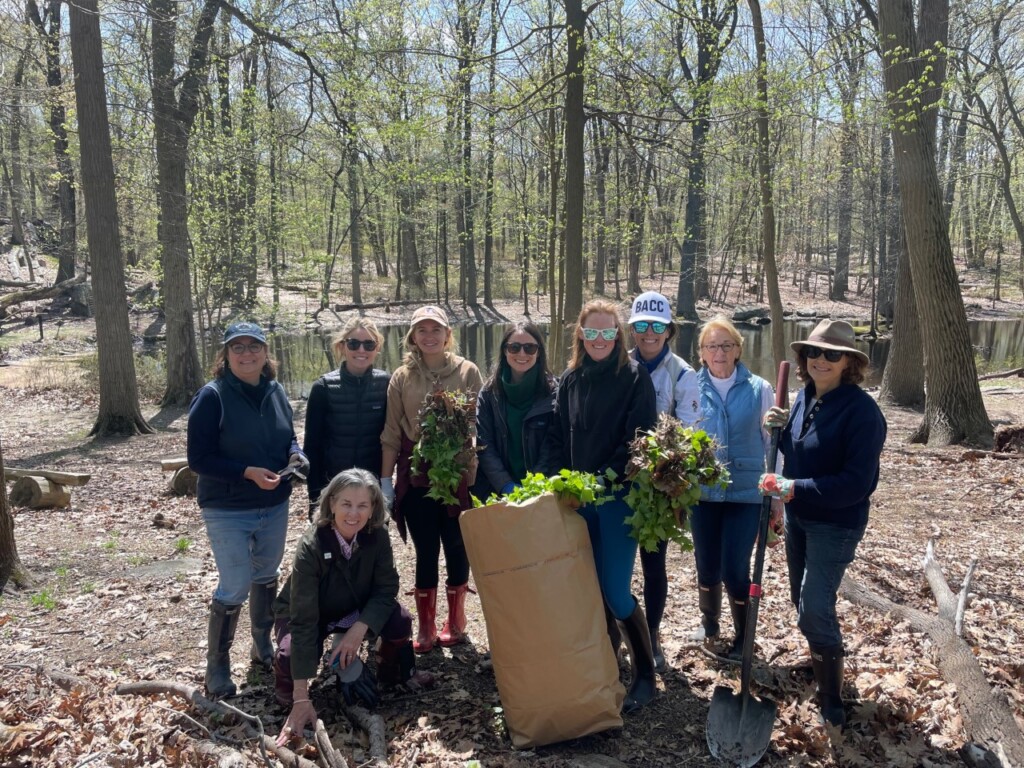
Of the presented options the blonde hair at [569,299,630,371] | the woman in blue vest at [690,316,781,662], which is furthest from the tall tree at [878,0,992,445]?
the blonde hair at [569,299,630,371]

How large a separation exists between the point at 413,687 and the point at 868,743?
2.33 metres

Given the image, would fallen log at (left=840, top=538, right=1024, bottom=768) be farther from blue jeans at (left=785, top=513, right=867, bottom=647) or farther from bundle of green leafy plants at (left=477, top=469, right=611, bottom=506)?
bundle of green leafy plants at (left=477, top=469, right=611, bottom=506)

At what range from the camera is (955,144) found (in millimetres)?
31422

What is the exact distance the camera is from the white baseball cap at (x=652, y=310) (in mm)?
3938

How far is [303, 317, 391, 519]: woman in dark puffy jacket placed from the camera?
4.33 metres

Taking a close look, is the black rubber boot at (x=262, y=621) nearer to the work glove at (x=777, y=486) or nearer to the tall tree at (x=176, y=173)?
the work glove at (x=777, y=486)

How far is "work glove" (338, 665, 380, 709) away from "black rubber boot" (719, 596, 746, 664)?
6.64ft

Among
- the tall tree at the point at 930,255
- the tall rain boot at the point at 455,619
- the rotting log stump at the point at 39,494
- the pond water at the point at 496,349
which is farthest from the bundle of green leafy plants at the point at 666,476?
the pond water at the point at 496,349

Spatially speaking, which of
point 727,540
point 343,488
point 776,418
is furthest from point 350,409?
point 776,418

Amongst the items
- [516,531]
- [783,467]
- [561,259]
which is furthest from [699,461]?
[561,259]

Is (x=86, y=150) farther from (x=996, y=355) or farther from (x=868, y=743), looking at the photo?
(x=996, y=355)

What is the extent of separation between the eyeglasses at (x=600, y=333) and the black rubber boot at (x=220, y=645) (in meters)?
2.44

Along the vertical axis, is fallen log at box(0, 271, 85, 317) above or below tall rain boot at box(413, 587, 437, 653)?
above

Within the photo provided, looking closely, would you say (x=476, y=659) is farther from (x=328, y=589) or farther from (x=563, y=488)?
(x=563, y=488)
